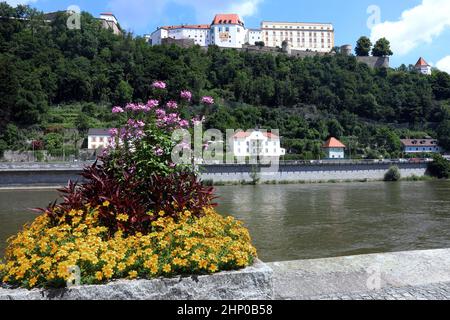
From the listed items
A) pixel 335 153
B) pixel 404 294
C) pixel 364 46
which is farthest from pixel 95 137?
pixel 364 46

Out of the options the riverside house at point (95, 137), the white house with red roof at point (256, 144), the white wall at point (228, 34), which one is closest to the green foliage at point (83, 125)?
the riverside house at point (95, 137)

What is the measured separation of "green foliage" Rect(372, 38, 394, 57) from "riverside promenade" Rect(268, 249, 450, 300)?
5285 inches

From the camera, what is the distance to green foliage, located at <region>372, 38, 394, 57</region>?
12581 cm

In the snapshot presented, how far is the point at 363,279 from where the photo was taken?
14.8 ft

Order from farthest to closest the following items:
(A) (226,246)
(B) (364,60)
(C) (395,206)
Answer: (B) (364,60) < (C) (395,206) < (A) (226,246)

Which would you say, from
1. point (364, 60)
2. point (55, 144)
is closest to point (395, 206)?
point (55, 144)

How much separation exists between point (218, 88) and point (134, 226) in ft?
337

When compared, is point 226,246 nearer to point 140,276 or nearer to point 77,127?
point 140,276

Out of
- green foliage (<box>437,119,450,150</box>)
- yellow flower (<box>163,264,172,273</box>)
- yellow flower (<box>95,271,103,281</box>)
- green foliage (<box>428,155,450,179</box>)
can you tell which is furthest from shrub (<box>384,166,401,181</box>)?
yellow flower (<box>95,271,103,281</box>)

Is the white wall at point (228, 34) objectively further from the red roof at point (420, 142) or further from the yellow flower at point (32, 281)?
the yellow flower at point (32, 281)

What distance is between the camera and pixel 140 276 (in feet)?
12.0

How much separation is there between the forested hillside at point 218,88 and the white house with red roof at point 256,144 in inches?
277

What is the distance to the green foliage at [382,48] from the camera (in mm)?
125812
